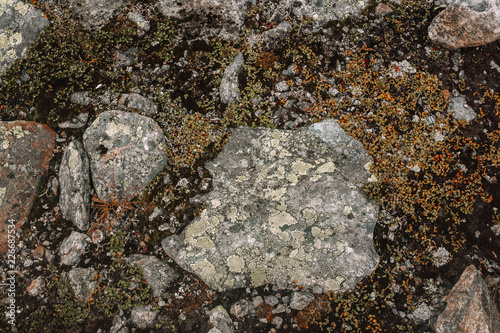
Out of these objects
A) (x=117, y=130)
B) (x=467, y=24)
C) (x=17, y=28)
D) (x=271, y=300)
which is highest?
(x=467, y=24)

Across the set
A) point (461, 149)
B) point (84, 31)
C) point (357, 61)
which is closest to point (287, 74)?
point (357, 61)

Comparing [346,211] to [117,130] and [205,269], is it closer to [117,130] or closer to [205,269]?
[205,269]

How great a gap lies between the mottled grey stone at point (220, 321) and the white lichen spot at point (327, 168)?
10.9 ft

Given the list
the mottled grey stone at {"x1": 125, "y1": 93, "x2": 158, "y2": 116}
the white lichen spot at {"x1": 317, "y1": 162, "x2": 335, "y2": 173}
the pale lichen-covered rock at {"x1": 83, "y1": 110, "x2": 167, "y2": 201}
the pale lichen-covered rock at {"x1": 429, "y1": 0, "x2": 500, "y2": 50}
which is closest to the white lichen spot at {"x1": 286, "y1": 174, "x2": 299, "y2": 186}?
the white lichen spot at {"x1": 317, "y1": 162, "x2": 335, "y2": 173}

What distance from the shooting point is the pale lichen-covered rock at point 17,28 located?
7246mm

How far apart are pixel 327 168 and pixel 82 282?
5.47 meters

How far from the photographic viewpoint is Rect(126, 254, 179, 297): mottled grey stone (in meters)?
5.98

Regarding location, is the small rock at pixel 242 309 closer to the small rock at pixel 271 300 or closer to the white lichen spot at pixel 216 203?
the small rock at pixel 271 300

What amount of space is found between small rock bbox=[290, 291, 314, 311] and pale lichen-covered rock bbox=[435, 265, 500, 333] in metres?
2.27

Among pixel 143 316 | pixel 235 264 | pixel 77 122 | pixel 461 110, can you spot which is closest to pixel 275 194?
pixel 235 264

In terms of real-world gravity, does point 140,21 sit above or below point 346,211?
above

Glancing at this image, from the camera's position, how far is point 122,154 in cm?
637

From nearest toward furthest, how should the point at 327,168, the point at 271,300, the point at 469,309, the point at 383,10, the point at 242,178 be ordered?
the point at 469,309 < the point at 271,300 < the point at 327,168 < the point at 242,178 < the point at 383,10

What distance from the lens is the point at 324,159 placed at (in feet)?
20.4
